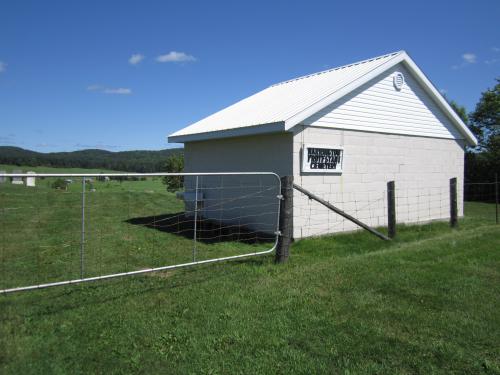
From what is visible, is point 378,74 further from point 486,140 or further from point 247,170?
point 486,140

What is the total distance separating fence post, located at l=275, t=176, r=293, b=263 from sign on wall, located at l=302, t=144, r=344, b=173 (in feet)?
8.75

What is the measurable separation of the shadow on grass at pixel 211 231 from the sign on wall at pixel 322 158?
193 cm

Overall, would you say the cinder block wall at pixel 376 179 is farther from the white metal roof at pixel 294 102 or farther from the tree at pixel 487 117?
the tree at pixel 487 117

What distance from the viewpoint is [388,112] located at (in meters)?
11.7

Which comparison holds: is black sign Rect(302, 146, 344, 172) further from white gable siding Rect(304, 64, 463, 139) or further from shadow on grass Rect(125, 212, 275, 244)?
shadow on grass Rect(125, 212, 275, 244)

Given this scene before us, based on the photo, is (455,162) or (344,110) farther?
(455,162)

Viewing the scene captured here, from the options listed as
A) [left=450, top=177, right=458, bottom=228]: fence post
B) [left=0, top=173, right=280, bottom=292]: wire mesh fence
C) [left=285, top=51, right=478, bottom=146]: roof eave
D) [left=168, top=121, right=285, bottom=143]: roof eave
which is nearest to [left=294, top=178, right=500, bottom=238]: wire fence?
[left=450, top=177, right=458, bottom=228]: fence post

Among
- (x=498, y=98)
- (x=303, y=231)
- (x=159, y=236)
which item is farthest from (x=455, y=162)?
(x=498, y=98)

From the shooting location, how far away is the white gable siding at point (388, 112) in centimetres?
1044

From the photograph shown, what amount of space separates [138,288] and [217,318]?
1592 mm

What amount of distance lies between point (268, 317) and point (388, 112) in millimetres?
8764

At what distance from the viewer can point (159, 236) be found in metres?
10.3

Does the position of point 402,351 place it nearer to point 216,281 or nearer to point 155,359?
point 155,359

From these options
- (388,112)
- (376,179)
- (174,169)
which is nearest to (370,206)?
(376,179)
